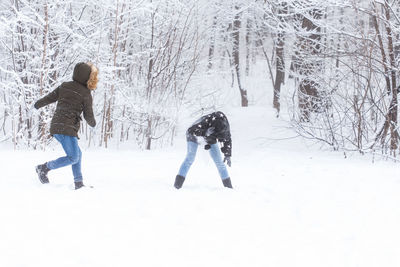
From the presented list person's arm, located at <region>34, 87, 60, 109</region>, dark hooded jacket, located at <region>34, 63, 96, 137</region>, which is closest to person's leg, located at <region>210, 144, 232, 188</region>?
dark hooded jacket, located at <region>34, 63, 96, 137</region>

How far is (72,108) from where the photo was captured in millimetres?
4418

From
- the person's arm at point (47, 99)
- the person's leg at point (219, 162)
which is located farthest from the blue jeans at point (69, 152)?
the person's leg at point (219, 162)

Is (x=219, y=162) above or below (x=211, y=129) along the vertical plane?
below

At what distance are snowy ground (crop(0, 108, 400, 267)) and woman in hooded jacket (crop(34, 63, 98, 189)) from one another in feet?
1.39

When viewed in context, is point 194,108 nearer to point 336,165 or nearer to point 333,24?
point 333,24

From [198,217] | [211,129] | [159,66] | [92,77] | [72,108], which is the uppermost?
[159,66]

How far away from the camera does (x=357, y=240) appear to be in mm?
3363

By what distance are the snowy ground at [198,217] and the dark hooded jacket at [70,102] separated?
27.2 inches

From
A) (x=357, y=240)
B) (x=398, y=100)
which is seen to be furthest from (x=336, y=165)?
(x=357, y=240)

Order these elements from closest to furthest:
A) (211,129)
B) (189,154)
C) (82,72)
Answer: (82,72) → (211,129) → (189,154)

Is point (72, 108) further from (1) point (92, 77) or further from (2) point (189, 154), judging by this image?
(2) point (189, 154)

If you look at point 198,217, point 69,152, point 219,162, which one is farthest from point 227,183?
point 69,152

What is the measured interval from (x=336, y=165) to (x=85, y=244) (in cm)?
520

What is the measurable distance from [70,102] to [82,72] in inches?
14.0
